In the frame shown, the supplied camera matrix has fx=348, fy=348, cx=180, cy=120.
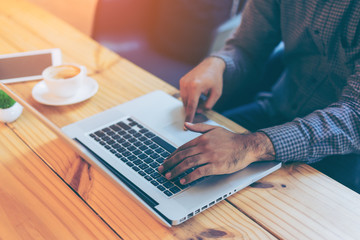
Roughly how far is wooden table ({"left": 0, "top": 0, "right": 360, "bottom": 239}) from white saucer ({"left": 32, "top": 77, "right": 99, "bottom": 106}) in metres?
0.04

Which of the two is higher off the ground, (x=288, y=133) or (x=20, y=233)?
(x=288, y=133)

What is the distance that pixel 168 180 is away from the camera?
27.1 inches

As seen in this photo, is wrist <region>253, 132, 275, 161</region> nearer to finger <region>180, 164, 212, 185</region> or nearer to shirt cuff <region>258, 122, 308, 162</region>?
shirt cuff <region>258, 122, 308, 162</region>

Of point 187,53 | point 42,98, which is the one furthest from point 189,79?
point 187,53

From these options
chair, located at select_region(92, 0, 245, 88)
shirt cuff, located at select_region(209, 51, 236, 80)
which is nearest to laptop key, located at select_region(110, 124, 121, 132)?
shirt cuff, located at select_region(209, 51, 236, 80)

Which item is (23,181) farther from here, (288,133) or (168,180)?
(288,133)

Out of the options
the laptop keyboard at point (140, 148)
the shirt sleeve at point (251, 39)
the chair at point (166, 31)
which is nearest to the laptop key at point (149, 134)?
the laptop keyboard at point (140, 148)

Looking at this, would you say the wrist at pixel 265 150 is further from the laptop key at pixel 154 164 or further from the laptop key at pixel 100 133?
the laptop key at pixel 100 133

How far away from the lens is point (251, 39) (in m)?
1.23

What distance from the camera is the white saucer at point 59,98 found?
0.91 metres

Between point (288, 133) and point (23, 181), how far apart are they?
0.59 metres

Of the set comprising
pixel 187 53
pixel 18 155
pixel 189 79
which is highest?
pixel 189 79

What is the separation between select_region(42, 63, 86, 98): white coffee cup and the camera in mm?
892

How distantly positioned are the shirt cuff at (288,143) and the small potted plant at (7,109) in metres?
0.60
